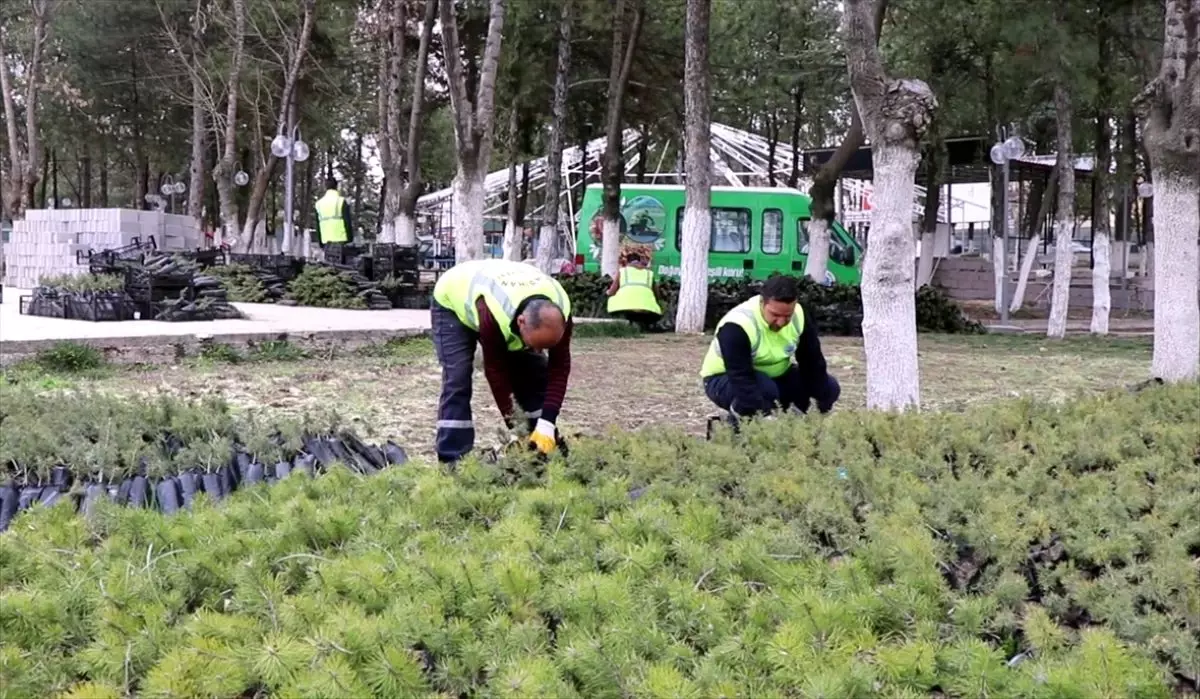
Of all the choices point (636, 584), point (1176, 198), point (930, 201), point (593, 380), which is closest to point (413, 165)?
point (593, 380)

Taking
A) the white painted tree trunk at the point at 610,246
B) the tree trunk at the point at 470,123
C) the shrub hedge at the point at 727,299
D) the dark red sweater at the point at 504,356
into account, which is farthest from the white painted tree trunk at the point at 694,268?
the dark red sweater at the point at 504,356

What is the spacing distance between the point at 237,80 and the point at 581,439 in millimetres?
22125

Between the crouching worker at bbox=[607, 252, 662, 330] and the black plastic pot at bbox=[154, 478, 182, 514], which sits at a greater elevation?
the crouching worker at bbox=[607, 252, 662, 330]

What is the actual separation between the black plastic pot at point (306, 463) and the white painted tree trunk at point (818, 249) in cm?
1314

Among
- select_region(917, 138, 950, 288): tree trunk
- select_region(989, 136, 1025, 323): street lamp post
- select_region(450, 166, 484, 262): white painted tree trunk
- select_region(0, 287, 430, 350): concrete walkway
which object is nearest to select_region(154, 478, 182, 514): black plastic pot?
select_region(0, 287, 430, 350): concrete walkway

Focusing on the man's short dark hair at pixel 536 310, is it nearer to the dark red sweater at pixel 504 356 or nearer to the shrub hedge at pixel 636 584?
the dark red sweater at pixel 504 356

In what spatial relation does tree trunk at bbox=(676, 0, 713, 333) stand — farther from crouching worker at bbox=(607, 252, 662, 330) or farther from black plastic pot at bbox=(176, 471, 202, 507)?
black plastic pot at bbox=(176, 471, 202, 507)

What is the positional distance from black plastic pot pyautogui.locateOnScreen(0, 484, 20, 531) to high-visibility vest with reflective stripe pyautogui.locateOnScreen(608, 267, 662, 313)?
11.1m

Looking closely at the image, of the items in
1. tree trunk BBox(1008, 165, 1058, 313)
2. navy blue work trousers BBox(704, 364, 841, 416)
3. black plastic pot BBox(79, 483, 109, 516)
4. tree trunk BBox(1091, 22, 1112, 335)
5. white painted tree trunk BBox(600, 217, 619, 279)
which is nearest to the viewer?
black plastic pot BBox(79, 483, 109, 516)

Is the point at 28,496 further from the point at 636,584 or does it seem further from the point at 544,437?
the point at 636,584

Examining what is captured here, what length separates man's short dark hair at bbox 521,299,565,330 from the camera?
16.2 feet

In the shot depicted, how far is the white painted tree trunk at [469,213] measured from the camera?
13859mm

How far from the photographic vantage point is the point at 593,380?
35.5 ft

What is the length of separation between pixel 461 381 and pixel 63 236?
61.2 feet
